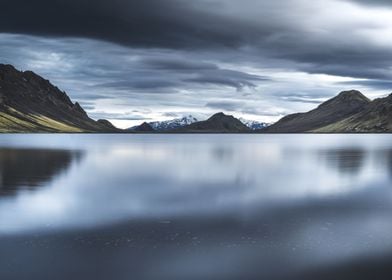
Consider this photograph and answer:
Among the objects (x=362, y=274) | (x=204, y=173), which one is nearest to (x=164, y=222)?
(x=362, y=274)

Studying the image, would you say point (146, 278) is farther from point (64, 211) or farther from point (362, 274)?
point (64, 211)

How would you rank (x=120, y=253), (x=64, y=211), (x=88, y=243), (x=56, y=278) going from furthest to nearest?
1. (x=64, y=211)
2. (x=88, y=243)
3. (x=120, y=253)
4. (x=56, y=278)

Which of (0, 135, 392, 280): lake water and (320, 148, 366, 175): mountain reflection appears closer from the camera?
(0, 135, 392, 280): lake water

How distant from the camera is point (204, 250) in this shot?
23422mm

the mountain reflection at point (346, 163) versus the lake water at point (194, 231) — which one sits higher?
the mountain reflection at point (346, 163)

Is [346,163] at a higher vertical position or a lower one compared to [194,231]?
higher

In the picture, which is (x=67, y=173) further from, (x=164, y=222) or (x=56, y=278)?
(x=56, y=278)

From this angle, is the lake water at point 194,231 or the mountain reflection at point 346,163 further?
the mountain reflection at point 346,163

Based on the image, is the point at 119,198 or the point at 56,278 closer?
the point at 56,278

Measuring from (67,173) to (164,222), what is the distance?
134 ft

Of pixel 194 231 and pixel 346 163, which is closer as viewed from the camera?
pixel 194 231

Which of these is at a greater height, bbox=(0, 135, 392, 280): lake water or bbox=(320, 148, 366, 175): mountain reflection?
bbox=(320, 148, 366, 175): mountain reflection

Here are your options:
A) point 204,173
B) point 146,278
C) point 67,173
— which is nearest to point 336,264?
point 146,278

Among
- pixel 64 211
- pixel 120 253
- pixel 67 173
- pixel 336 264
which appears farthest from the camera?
pixel 67 173
